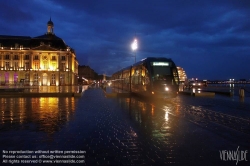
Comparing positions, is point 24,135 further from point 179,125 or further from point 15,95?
point 15,95

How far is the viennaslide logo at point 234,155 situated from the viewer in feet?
18.9

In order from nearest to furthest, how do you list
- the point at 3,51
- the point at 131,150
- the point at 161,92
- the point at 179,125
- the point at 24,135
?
the point at 131,150 → the point at 24,135 → the point at 179,125 → the point at 161,92 → the point at 3,51

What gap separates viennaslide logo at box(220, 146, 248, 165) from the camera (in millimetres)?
5759

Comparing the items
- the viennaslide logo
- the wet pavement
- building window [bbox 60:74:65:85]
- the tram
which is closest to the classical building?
building window [bbox 60:74:65:85]

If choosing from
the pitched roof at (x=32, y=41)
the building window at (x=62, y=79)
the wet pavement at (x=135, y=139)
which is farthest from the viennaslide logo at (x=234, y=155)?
the pitched roof at (x=32, y=41)

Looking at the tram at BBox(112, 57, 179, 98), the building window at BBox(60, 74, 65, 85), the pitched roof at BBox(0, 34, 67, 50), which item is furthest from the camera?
the building window at BBox(60, 74, 65, 85)

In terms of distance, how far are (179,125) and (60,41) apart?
95.2 metres

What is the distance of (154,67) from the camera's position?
22297 millimetres

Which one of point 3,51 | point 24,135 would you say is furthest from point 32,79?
point 24,135

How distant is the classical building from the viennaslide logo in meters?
93.1

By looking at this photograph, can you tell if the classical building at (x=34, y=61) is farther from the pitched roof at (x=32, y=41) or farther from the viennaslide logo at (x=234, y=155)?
the viennaslide logo at (x=234, y=155)

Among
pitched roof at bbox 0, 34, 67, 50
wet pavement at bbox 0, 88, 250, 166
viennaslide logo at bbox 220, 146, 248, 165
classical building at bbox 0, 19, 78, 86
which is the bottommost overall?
viennaslide logo at bbox 220, 146, 248, 165

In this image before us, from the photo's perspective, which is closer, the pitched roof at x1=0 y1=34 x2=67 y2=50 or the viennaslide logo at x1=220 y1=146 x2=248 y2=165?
the viennaslide logo at x1=220 y1=146 x2=248 y2=165

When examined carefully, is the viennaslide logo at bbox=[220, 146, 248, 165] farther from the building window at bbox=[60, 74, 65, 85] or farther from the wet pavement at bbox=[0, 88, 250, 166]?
the building window at bbox=[60, 74, 65, 85]
